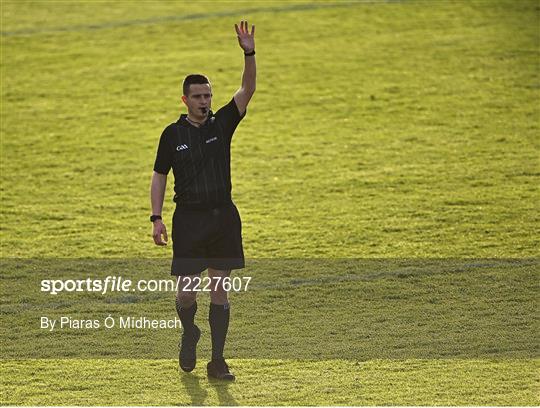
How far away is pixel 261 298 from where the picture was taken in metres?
12.3

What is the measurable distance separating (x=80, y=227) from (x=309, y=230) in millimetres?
2745

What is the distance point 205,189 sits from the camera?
9.42 m

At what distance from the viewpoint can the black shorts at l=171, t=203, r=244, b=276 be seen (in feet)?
31.1

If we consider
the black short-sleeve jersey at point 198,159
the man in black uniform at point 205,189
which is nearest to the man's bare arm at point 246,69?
the man in black uniform at point 205,189

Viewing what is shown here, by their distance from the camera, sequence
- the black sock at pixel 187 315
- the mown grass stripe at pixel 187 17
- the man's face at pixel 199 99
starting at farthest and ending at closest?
the mown grass stripe at pixel 187 17 < the black sock at pixel 187 315 < the man's face at pixel 199 99

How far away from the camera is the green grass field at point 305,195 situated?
9.88 metres

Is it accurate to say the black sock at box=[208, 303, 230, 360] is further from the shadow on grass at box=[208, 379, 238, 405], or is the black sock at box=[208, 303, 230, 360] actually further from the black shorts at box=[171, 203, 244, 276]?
the black shorts at box=[171, 203, 244, 276]

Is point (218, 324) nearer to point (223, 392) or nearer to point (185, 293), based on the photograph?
point (185, 293)

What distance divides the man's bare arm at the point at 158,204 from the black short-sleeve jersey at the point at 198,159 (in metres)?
0.08

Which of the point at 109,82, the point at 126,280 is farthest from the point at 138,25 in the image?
the point at 126,280

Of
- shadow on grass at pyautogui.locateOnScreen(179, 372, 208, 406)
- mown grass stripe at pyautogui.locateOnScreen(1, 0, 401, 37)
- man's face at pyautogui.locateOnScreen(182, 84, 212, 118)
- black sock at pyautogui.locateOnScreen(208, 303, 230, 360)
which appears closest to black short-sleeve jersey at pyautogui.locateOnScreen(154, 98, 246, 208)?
man's face at pyautogui.locateOnScreen(182, 84, 212, 118)

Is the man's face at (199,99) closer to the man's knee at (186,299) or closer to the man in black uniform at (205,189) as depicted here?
the man in black uniform at (205,189)

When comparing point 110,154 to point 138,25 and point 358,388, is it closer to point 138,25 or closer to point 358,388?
point 138,25

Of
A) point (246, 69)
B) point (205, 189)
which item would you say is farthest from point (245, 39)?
point (205, 189)
